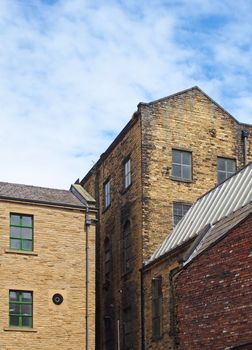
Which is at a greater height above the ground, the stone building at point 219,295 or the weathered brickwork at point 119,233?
the weathered brickwork at point 119,233

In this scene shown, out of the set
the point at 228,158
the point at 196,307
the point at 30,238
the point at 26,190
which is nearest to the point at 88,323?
the point at 30,238

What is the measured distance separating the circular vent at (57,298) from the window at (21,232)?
219 cm

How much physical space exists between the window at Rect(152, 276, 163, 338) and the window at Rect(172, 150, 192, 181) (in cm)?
576

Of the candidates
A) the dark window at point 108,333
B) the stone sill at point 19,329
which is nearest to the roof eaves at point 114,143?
the dark window at point 108,333

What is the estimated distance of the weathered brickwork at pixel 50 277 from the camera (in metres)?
29.9

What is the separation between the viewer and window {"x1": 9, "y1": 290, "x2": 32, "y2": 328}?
2991 cm

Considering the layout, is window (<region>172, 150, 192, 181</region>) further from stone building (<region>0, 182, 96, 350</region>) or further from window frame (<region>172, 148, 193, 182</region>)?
stone building (<region>0, 182, 96, 350</region>)

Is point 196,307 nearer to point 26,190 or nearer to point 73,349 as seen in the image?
point 73,349

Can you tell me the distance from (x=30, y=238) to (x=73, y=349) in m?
4.80

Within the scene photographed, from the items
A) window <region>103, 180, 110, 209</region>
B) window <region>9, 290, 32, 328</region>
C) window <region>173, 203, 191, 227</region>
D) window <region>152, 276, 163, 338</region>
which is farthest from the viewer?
window <region>103, 180, 110, 209</region>

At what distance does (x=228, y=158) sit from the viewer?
34750mm

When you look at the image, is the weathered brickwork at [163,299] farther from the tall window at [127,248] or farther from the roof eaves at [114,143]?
the roof eaves at [114,143]

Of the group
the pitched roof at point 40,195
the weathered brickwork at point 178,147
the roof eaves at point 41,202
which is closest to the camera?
the roof eaves at point 41,202

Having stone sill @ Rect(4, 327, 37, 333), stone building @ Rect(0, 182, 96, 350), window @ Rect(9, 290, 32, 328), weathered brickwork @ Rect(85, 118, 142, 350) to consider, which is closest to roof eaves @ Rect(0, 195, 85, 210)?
stone building @ Rect(0, 182, 96, 350)
